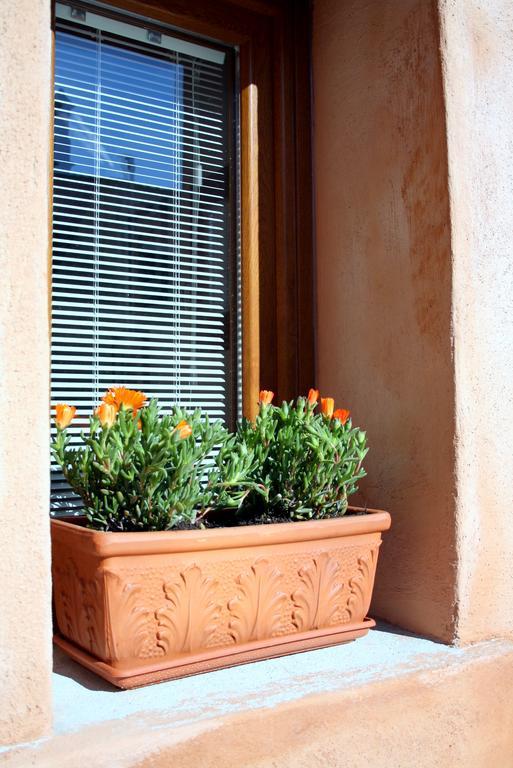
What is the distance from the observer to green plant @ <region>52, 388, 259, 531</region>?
1.51m

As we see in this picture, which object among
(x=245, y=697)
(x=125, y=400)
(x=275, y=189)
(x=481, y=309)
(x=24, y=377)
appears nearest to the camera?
(x=24, y=377)

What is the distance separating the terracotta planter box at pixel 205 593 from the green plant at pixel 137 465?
75 millimetres

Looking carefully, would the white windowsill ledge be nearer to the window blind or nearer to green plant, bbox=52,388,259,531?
green plant, bbox=52,388,259,531

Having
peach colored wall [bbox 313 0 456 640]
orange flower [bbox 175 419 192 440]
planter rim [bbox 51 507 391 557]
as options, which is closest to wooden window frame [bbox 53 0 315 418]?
peach colored wall [bbox 313 0 456 640]

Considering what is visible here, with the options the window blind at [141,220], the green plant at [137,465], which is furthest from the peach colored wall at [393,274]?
the green plant at [137,465]

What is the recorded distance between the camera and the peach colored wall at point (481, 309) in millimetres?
1839

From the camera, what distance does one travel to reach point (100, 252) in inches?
80.0

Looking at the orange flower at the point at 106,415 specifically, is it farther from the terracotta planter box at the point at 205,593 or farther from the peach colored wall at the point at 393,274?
the peach colored wall at the point at 393,274

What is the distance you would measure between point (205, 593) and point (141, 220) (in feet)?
3.48

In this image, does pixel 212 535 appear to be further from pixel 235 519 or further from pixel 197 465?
pixel 235 519

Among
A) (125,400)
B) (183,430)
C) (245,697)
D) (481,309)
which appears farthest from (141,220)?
(245,697)

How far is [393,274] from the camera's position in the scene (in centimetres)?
202

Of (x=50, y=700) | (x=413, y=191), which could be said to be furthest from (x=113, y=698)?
(x=413, y=191)

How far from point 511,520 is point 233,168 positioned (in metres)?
1.27
